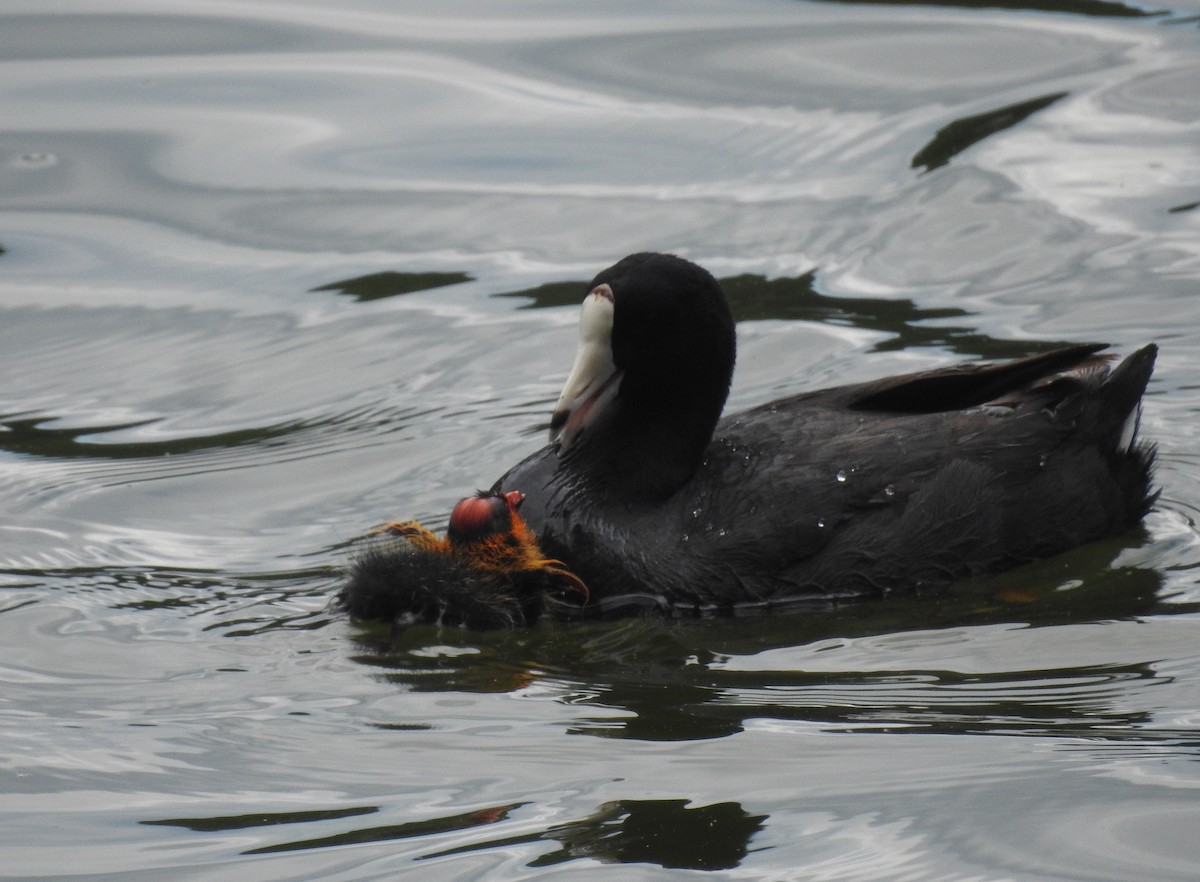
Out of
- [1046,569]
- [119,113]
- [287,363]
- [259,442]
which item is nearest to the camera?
[1046,569]

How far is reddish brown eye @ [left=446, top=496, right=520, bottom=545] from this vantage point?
6.13 meters

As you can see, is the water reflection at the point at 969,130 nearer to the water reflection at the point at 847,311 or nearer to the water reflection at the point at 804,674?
the water reflection at the point at 847,311

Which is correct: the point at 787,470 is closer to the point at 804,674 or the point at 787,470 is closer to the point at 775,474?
the point at 775,474

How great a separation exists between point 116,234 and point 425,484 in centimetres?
391

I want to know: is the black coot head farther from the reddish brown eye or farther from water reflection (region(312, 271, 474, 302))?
water reflection (region(312, 271, 474, 302))

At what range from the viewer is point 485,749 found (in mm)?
4938

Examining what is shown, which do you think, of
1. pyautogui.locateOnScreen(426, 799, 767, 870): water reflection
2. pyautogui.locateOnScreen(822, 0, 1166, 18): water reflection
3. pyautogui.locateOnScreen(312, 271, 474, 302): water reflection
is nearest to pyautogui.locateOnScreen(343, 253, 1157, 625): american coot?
pyautogui.locateOnScreen(426, 799, 767, 870): water reflection

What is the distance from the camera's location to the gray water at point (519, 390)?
179 inches

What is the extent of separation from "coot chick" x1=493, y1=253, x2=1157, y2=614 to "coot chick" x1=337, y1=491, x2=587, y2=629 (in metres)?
0.12

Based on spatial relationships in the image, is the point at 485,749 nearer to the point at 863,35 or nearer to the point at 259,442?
the point at 259,442

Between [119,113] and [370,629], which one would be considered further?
[119,113]

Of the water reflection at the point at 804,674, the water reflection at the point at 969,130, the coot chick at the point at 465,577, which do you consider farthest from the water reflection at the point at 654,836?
the water reflection at the point at 969,130

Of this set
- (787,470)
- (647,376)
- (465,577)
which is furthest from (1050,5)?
(465,577)

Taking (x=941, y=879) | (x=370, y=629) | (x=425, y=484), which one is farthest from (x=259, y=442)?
(x=941, y=879)
